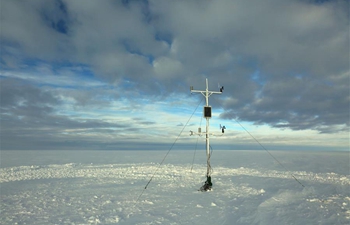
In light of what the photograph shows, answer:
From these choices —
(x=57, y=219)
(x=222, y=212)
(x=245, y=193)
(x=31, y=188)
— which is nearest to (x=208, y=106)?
(x=245, y=193)

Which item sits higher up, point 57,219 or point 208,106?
point 208,106

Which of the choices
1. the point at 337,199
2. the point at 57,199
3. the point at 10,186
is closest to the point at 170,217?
the point at 57,199

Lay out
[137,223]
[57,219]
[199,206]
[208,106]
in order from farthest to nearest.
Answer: [208,106], [199,206], [57,219], [137,223]

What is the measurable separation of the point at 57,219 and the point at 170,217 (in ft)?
16.9

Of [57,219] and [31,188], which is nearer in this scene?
[57,219]

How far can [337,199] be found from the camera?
13.0m

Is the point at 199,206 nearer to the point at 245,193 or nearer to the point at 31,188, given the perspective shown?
the point at 245,193

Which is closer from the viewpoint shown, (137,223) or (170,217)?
(137,223)

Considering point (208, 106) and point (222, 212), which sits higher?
point (208, 106)

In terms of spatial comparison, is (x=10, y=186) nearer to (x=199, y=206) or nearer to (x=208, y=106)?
(x=199, y=206)

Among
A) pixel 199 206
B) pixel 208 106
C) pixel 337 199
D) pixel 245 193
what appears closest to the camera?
pixel 199 206

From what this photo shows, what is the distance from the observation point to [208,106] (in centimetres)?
1634

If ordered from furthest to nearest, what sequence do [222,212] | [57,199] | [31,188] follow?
[31,188] < [57,199] < [222,212]

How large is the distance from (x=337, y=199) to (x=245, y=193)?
5104mm
